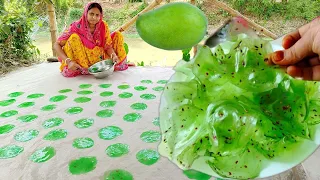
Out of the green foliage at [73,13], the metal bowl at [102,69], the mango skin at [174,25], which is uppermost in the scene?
the mango skin at [174,25]

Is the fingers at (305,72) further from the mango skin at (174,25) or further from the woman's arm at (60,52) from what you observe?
the woman's arm at (60,52)

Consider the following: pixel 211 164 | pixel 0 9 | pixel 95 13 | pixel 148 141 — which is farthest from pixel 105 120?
pixel 0 9

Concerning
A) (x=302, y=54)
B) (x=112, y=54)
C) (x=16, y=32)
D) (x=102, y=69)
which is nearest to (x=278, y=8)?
(x=112, y=54)

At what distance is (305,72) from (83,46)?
242 centimetres

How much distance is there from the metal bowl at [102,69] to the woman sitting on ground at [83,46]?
0.24 feet

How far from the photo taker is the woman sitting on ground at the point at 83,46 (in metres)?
2.55

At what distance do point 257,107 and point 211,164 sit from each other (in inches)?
3.4

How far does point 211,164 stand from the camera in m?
0.34

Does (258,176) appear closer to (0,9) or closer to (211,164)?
(211,164)

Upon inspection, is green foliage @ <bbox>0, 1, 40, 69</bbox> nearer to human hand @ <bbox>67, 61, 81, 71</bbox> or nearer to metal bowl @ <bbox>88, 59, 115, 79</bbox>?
human hand @ <bbox>67, 61, 81, 71</bbox>

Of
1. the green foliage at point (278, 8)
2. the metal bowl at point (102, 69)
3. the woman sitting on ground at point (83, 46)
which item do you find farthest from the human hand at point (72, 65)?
the green foliage at point (278, 8)

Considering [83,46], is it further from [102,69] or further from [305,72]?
[305,72]

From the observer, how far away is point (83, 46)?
261cm

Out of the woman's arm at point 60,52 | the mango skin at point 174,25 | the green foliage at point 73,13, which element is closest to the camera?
the mango skin at point 174,25
